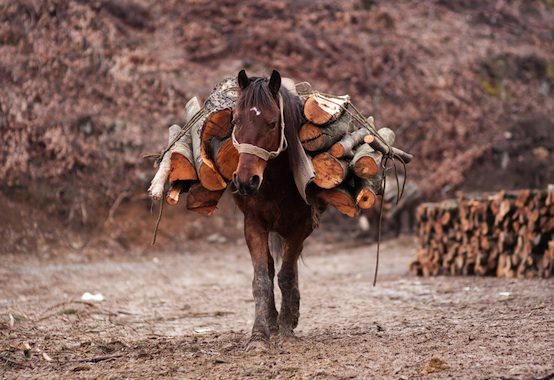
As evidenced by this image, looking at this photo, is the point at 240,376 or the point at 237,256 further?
the point at 237,256

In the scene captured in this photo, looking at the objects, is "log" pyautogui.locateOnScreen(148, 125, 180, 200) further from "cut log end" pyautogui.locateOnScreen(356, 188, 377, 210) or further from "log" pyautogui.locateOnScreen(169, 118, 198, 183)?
"cut log end" pyautogui.locateOnScreen(356, 188, 377, 210)

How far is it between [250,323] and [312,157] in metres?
2.55

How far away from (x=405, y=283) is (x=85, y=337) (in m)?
5.77

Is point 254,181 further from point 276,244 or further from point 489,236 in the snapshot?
point 489,236

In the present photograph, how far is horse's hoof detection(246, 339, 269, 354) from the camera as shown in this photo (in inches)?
209

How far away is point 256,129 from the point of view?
206 inches

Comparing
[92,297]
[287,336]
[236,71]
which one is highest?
[236,71]

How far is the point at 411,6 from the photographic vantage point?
94.5ft

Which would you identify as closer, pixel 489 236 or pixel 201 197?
pixel 201 197

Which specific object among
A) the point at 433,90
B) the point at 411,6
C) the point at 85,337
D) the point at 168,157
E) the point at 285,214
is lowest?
the point at 85,337

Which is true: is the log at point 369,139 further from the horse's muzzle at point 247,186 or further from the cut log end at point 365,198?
the horse's muzzle at point 247,186

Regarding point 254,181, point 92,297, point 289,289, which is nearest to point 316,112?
point 254,181

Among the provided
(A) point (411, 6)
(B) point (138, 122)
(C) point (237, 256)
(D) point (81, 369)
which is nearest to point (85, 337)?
(D) point (81, 369)

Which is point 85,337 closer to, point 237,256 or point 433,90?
point 237,256
